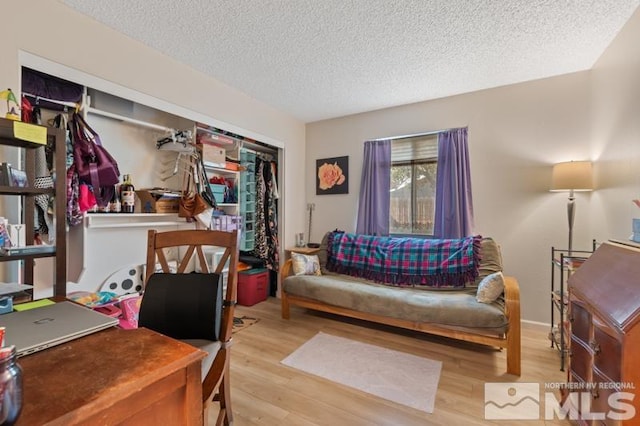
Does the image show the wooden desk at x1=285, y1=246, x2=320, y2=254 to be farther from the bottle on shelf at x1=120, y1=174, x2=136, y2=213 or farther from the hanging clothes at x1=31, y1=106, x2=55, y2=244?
the hanging clothes at x1=31, y1=106, x2=55, y2=244

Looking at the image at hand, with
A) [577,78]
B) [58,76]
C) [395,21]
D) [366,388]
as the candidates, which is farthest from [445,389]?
[58,76]

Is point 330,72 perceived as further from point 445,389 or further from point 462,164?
point 445,389

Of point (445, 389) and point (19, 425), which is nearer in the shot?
point (19, 425)

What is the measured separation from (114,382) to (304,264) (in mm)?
2707

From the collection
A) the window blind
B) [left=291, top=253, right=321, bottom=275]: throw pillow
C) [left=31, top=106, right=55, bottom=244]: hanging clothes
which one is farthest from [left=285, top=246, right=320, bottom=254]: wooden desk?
[left=31, top=106, right=55, bottom=244]: hanging clothes

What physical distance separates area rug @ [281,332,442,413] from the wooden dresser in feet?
2.64

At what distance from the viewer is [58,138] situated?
4.22 feet

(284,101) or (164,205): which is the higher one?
(284,101)

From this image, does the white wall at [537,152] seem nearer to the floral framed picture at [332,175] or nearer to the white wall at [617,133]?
the white wall at [617,133]

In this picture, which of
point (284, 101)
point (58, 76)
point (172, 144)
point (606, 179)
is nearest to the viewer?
point (58, 76)

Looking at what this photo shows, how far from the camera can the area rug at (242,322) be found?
9.28 feet

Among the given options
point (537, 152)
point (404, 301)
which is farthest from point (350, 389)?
point (537, 152)

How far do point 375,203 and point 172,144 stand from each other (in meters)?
2.30

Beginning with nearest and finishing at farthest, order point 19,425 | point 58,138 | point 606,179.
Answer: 1. point 19,425
2. point 58,138
3. point 606,179
